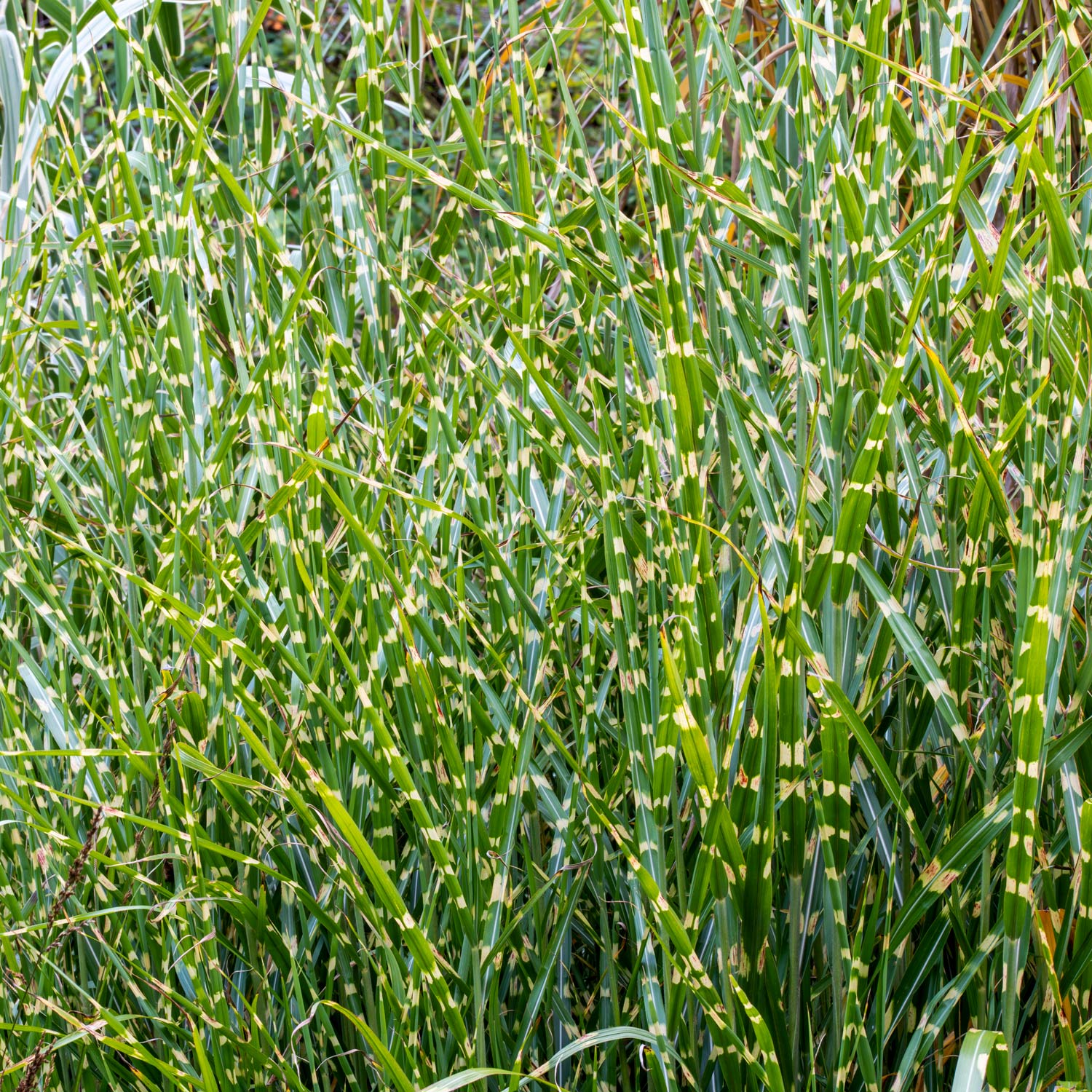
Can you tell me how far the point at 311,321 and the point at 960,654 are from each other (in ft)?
2.02

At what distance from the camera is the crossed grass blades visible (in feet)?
1.71

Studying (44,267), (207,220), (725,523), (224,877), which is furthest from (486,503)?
(44,267)

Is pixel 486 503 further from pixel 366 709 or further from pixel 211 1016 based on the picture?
pixel 211 1016

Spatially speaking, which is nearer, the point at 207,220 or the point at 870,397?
the point at 870,397

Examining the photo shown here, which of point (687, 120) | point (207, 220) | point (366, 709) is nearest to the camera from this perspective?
point (366, 709)

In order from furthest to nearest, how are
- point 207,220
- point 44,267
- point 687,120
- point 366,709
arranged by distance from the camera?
point 44,267, point 207,220, point 687,120, point 366,709

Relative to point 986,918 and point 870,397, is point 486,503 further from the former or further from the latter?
point 986,918

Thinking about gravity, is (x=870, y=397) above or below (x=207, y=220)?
below

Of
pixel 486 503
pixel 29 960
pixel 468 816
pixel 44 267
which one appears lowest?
pixel 29 960

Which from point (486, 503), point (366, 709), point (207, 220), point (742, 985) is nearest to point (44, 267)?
point (207, 220)

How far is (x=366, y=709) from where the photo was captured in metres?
0.53

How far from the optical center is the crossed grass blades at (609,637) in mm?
522

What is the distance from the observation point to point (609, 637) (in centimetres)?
65

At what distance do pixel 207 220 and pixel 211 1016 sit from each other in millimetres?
606
